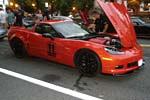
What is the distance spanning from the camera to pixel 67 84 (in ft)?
18.3

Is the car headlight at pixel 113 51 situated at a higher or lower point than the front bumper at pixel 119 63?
higher

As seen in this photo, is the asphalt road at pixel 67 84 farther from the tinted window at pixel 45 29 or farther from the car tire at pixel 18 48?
the tinted window at pixel 45 29

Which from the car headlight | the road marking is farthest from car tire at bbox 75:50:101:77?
the road marking

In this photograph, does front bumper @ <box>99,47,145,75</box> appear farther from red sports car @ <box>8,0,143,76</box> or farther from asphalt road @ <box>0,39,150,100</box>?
asphalt road @ <box>0,39,150,100</box>

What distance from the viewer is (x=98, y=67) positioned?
18.9ft

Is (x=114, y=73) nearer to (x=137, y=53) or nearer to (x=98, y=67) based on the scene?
(x=98, y=67)

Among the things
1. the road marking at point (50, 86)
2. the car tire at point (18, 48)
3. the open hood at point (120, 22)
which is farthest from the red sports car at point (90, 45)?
the road marking at point (50, 86)

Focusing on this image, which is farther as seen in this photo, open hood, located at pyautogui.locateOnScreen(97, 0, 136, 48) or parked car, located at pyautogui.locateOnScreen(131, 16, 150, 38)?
parked car, located at pyautogui.locateOnScreen(131, 16, 150, 38)

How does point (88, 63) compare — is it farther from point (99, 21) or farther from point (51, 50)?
point (99, 21)

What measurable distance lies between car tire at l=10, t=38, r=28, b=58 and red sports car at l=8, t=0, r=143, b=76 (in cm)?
23

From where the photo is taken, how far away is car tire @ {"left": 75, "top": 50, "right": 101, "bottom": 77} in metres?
5.80

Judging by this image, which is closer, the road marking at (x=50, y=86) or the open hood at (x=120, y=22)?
the road marking at (x=50, y=86)

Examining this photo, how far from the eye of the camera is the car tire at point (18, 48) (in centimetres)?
789

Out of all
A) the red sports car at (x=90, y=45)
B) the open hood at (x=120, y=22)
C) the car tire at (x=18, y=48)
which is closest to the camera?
the red sports car at (x=90, y=45)
